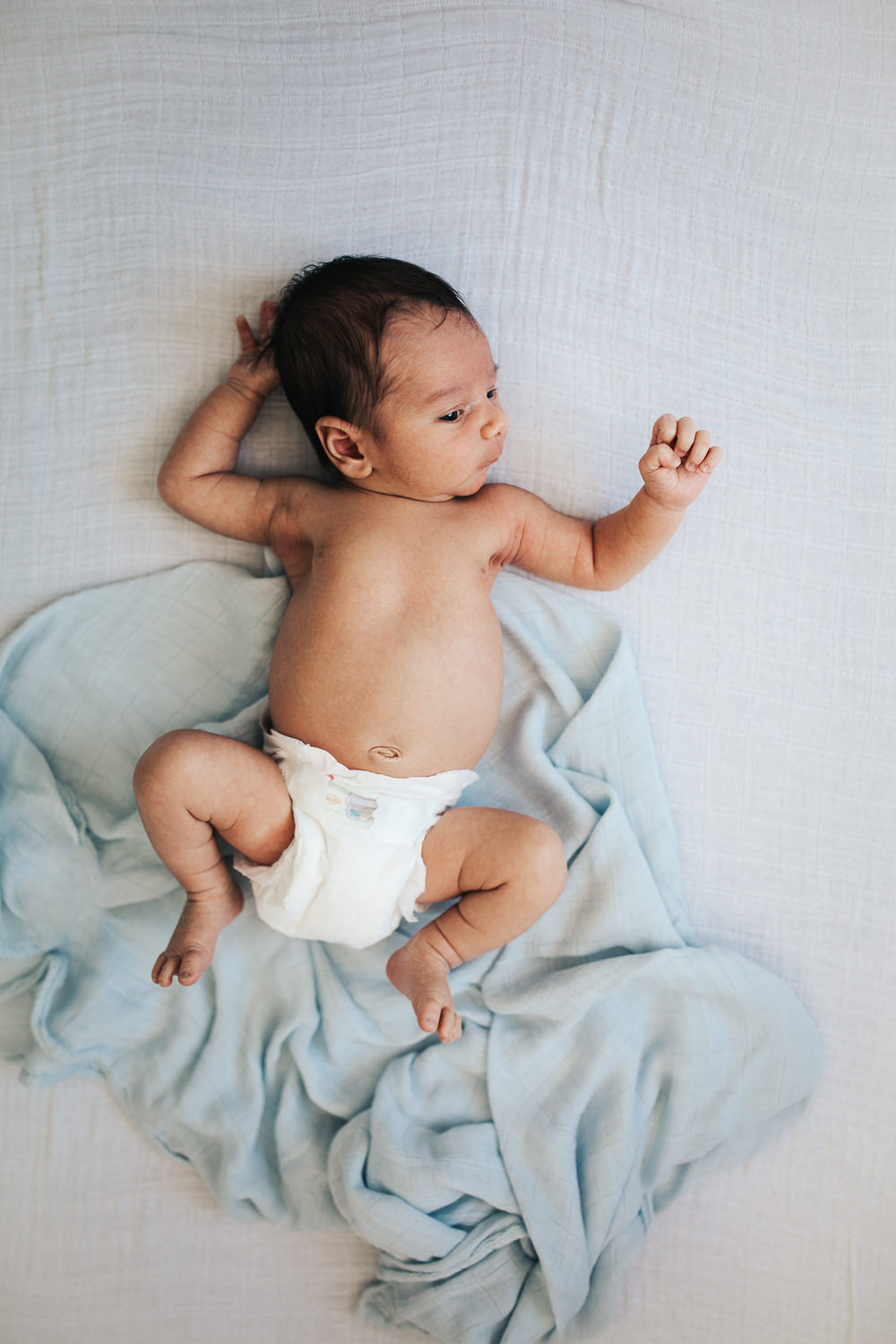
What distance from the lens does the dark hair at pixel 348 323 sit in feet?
4.16

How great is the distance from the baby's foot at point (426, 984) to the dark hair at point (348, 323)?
765 millimetres

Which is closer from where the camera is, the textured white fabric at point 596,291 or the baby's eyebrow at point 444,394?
the baby's eyebrow at point 444,394

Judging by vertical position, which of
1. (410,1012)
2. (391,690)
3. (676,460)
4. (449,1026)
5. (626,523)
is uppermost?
(676,460)

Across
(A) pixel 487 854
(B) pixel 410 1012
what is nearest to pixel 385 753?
(A) pixel 487 854

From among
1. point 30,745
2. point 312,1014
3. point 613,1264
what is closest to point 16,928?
point 30,745

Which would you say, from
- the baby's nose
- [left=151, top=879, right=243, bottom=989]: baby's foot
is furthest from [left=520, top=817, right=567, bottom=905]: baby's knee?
the baby's nose

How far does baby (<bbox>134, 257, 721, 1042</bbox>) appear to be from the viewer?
128 cm

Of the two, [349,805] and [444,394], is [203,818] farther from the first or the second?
[444,394]

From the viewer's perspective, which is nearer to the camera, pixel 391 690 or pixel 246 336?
pixel 391 690

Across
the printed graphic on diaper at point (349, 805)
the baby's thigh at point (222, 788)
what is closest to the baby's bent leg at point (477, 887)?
the printed graphic on diaper at point (349, 805)

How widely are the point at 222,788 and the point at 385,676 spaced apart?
279 millimetres

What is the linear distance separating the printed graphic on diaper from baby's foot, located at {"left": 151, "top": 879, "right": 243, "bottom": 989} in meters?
0.22

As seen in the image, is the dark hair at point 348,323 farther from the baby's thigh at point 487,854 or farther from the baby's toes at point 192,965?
the baby's toes at point 192,965

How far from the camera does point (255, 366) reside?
1.42 m
